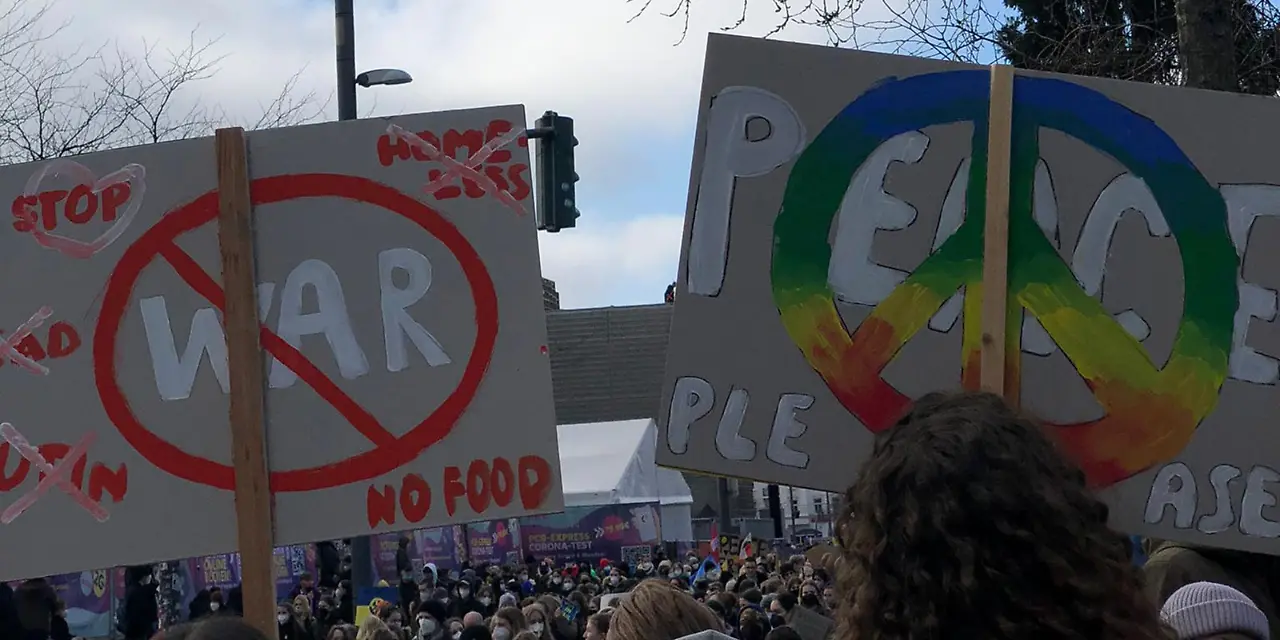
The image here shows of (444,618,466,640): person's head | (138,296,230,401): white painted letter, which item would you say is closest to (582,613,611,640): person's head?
(444,618,466,640): person's head

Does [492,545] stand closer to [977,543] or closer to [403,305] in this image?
[403,305]

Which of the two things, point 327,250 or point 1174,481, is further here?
point 327,250

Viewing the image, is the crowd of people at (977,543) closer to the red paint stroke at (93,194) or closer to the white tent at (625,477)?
the red paint stroke at (93,194)

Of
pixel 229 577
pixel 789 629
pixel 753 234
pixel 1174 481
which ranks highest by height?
pixel 753 234

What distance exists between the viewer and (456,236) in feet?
12.1

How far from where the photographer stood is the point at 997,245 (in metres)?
3.18

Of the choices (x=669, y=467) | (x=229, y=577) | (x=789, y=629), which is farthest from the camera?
(x=229, y=577)

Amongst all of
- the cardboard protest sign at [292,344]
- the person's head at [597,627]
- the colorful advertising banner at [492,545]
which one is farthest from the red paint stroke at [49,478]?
the colorful advertising banner at [492,545]

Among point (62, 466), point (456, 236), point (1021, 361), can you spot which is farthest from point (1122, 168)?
point (62, 466)

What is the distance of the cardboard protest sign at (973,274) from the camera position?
3.16 m

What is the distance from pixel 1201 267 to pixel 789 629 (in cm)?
372

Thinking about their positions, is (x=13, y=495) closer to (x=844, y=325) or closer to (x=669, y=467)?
(x=669, y=467)

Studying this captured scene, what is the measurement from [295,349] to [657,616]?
1145 mm

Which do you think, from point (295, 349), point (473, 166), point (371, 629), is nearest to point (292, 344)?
point (295, 349)
